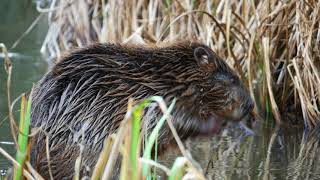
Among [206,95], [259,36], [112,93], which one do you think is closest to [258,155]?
[206,95]

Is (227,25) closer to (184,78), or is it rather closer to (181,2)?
(181,2)

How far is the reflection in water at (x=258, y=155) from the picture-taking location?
377 centimetres

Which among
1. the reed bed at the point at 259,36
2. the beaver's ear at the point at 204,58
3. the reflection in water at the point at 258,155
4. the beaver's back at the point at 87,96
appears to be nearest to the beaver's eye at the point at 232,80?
the beaver's ear at the point at 204,58

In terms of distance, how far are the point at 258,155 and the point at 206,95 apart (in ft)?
2.35

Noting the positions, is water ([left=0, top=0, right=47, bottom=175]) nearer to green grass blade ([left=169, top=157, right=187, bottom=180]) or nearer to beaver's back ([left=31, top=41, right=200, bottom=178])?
beaver's back ([left=31, top=41, right=200, bottom=178])

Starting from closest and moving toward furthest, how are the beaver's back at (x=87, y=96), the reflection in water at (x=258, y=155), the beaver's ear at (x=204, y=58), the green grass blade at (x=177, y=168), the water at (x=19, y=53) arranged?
the green grass blade at (x=177, y=168) → the beaver's back at (x=87, y=96) → the beaver's ear at (x=204, y=58) → the reflection in water at (x=258, y=155) → the water at (x=19, y=53)

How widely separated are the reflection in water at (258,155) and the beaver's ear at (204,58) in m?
0.37

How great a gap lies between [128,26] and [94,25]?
701mm

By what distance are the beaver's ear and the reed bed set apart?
28.8 inches

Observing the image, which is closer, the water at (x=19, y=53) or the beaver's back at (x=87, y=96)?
the beaver's back at (x=87, y=96)

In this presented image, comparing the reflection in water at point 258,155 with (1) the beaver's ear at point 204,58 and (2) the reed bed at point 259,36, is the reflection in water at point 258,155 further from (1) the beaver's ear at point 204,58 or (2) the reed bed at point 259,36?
(1) the beaver's ear at point 204,58

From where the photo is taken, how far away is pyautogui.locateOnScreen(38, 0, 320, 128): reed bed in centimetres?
467

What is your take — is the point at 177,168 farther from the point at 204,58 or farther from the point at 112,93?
the point at 204,58

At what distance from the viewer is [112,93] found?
331 cm
